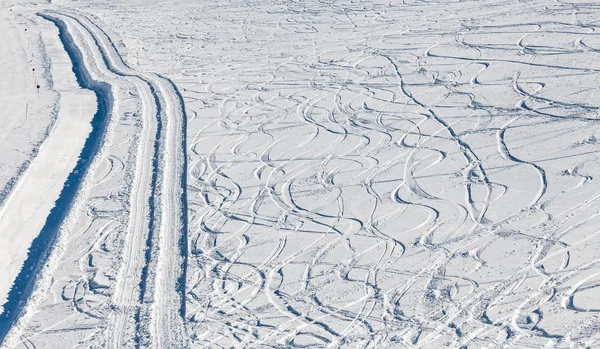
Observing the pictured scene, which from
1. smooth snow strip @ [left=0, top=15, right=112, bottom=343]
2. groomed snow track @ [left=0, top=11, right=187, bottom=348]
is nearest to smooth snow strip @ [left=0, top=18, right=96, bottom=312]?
smooth snow strip @ [left=0, top=15, right=112, bottom=343]

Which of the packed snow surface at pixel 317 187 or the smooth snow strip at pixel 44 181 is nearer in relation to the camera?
the packed snow surface at pixel 317 187

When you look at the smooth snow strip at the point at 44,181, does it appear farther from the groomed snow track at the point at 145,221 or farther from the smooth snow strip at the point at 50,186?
the groomed snow track at the point at 145,221

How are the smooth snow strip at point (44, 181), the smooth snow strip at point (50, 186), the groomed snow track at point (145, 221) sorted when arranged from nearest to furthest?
the groomed snow track at point (145, 221)
the smooth snow strip at point (50, 186)
the smooth snow strip at point (44, 181)

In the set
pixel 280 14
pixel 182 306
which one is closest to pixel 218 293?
pixel 182 306

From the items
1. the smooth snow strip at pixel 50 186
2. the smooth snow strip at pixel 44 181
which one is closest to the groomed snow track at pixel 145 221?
the smooth snow strip at pixel 50 186

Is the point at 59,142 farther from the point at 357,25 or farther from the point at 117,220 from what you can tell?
the point at 357,25

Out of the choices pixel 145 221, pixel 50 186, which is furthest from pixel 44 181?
pixel 145 221
